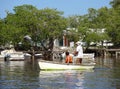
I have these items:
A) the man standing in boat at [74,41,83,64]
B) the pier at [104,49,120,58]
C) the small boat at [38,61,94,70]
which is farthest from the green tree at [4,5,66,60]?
the small boat at [38,61,94,70]

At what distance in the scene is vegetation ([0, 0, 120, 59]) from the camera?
87.4 m

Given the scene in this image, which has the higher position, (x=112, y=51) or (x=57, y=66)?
(x=112, y=51)

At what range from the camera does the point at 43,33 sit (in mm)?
87812

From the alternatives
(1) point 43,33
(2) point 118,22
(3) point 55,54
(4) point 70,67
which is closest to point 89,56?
(3) point 55,54

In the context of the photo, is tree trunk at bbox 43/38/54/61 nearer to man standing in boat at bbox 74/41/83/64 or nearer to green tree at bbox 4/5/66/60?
green tree at bbox 4/5/66/60

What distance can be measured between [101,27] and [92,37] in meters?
6.78

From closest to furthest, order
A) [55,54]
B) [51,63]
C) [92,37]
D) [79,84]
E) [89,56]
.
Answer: [79,84] < [51,63] < [89,56] < [55,54] < [92,37]

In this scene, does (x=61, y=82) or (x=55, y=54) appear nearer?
(x=61, y=82)

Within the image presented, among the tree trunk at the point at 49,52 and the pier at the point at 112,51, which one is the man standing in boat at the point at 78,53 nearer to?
the tree trunk at the point at 49,52

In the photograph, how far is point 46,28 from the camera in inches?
3435

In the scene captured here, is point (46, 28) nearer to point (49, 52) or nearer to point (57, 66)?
point (49, 52)

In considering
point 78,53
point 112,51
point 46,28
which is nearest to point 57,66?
point 78,53

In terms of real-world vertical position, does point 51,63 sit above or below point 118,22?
below

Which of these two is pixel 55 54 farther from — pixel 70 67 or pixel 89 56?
pixel 70 67
